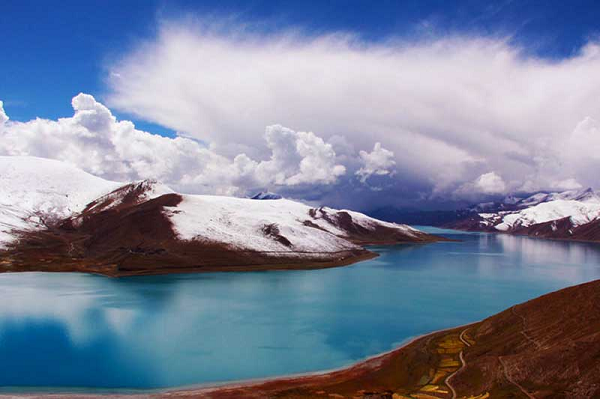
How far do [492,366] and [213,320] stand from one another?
2316 inches

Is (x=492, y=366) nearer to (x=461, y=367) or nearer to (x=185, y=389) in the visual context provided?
(x=461, y=367)

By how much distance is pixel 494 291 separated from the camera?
13712 cm

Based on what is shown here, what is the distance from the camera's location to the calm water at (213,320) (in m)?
66.3

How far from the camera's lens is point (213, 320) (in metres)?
95.8

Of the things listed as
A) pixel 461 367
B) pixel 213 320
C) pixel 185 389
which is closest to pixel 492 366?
pixel 461 367

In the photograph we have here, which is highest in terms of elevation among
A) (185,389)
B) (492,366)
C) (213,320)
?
(492,366)

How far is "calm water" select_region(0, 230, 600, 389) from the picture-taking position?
2611 inches

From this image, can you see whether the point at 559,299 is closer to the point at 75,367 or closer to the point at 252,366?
the point at 252,366

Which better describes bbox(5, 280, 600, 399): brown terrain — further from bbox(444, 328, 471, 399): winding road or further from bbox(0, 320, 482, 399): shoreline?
bbox(0, 320, 482, 399): shoreline

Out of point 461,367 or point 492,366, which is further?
point 461,367

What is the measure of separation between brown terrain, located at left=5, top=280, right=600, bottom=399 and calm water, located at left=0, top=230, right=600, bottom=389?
612cm

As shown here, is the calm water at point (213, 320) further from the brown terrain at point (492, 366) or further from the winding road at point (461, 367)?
the winding road at point (461, 367)

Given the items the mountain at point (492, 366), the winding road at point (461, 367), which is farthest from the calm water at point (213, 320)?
the winding road at point (461, 367)

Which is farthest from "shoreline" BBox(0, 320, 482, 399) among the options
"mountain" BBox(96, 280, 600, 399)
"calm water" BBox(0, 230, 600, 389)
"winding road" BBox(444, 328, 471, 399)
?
"winding road" BBox(444, 328, 471, 399)
